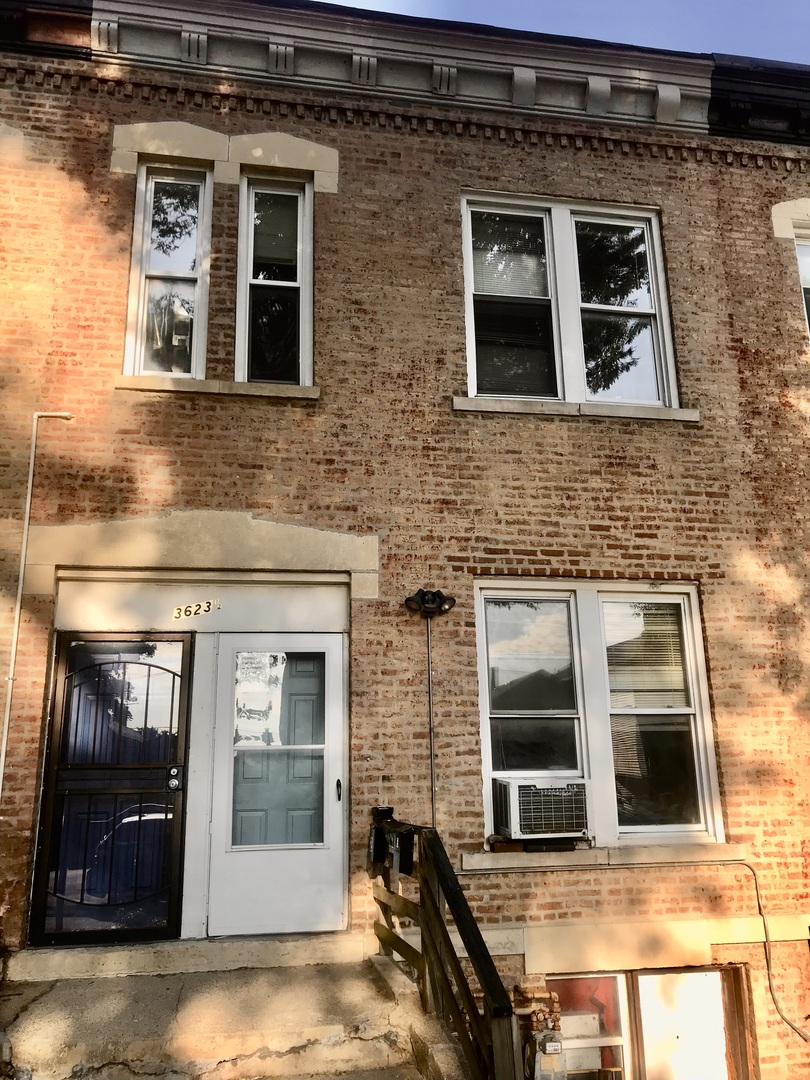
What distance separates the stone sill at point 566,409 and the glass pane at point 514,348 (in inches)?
8.1

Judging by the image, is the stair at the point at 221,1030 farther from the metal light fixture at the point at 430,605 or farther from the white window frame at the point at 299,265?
the white window frame at the point at 299,265

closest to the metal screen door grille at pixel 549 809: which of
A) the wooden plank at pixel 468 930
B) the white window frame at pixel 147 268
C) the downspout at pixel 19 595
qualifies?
the wooden plank at pixel 468 930

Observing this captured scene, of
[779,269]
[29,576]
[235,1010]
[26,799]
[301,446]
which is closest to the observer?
[235,1010]

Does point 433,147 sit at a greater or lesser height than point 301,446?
greater

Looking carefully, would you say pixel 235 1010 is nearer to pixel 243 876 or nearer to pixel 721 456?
pixel 243 876

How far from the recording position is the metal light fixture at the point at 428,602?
6.46m

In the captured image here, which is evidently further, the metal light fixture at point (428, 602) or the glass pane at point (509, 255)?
the glass pane at point (509, 255)

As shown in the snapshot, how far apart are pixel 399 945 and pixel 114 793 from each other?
7.48ft

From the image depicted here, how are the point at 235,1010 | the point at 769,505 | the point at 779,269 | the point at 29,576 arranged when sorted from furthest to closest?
the point at 779,269
the point at 769,505
the point at 29,576
the point at 235,1010

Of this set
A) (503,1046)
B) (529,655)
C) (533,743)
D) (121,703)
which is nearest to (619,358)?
(529,655)

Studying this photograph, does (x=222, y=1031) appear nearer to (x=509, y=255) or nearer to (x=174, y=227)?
(x=174, y=227)

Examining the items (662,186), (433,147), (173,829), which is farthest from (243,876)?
(662,186)

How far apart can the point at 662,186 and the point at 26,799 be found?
7.46 m

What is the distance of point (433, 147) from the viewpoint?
24.9 feet
